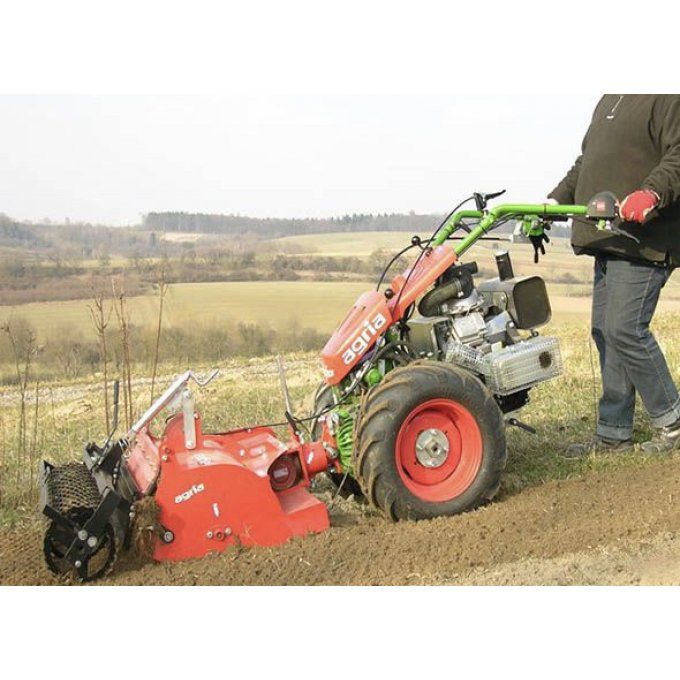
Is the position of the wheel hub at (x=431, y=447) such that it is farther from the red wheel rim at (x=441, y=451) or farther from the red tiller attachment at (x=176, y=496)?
the red tiller attachment at (x=176, y=496)

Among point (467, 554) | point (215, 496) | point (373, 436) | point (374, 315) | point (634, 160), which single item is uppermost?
point (634, 160)

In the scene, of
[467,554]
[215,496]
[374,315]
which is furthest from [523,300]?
[215,496]

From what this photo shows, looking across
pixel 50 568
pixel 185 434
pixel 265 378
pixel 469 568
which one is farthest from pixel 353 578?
pixel 265 378

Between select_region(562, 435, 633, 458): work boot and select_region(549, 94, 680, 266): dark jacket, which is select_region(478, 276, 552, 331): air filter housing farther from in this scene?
select_region(562, 435, 633, 458): work boot

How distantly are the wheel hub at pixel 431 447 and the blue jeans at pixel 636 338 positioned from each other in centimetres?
167

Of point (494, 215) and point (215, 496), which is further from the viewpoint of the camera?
point (494, 215)

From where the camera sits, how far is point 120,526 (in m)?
4.29

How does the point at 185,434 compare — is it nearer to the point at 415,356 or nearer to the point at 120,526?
the point at 120,526

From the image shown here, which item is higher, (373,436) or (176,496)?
(373,436)

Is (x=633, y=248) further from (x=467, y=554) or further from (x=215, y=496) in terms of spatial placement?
(x=215, y=496)

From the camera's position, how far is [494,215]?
525 cm

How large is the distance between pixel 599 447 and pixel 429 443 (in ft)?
6.44

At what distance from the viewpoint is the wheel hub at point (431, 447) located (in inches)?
198

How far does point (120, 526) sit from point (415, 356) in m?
2.07
